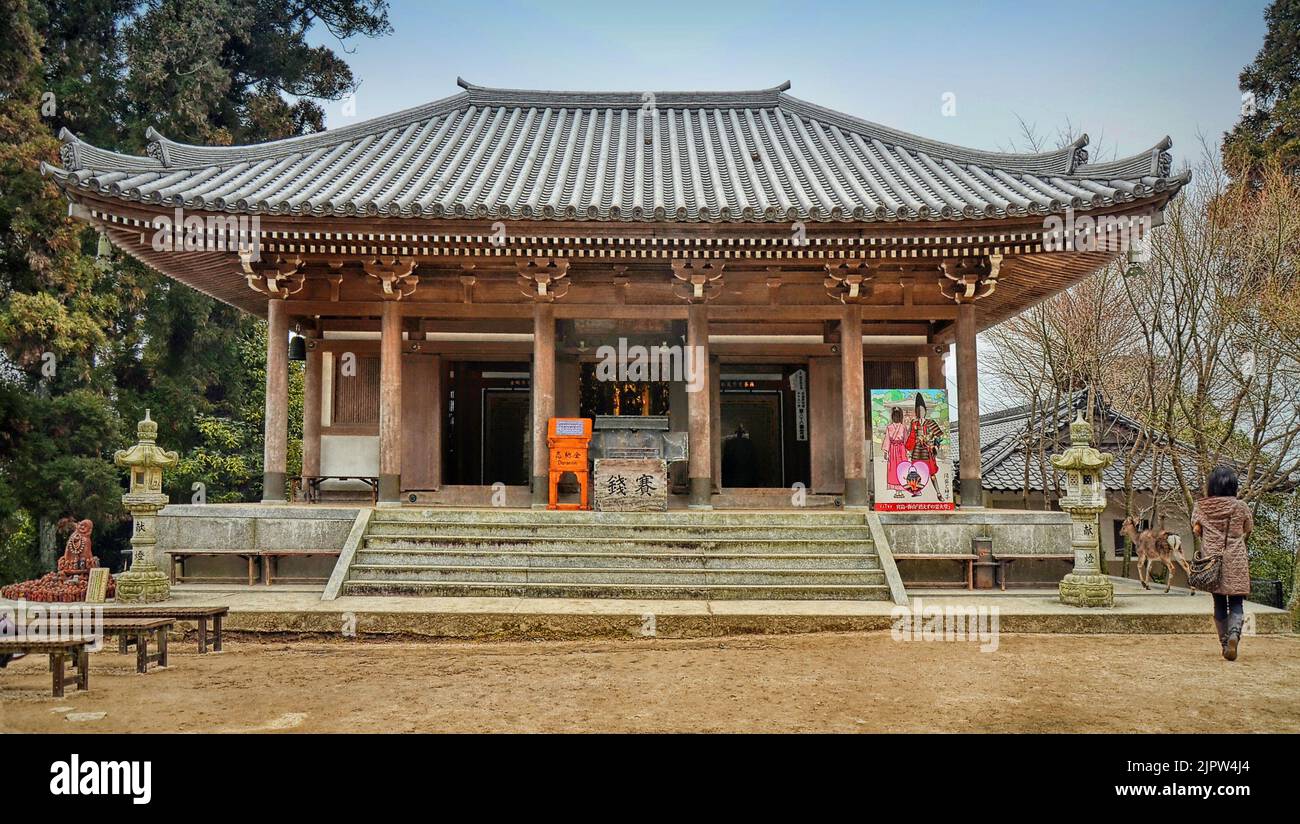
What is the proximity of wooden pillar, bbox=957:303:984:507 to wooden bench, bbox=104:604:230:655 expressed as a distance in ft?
31.4

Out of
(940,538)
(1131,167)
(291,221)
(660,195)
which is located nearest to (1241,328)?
(1131,167)

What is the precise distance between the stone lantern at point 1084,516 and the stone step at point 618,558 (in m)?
2.19

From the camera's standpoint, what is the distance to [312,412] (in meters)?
13.8

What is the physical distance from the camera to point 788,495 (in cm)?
1367

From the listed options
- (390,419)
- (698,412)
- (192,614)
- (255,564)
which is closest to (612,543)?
(698,412)

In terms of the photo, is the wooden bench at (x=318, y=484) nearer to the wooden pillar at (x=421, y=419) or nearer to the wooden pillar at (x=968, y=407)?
the wooden pillar at (x=421, y=419)

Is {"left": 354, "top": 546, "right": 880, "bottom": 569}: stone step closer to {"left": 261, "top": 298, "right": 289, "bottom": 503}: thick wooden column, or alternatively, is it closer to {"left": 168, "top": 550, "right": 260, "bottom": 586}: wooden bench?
{"left": 168, "top": 550, "right": 260, "bottom": 586}: wooden bench

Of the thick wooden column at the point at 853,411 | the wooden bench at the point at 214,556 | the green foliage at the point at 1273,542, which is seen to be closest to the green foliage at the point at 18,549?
the wooden bench at the point at 214,556

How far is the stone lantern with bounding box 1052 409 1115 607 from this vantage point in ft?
29.2

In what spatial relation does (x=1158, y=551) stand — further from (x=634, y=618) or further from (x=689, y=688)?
(x=689, y=688)

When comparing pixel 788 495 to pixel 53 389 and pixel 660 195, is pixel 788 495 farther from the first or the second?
pixel 53 389

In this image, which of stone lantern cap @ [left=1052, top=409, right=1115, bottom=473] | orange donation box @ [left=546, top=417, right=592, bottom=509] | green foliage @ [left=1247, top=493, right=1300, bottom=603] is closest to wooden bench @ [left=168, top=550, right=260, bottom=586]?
orange donation box @ [left=546, top=417, right=592, bottom=509]

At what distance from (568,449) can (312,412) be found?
498cm
